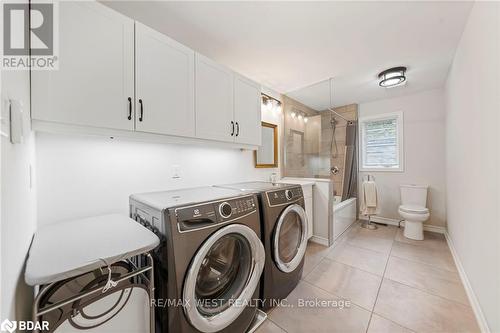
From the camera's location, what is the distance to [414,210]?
285 centimetres

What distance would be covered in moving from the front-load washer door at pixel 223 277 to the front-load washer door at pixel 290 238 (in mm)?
244

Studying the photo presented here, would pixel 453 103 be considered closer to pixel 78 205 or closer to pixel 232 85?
pixel 232 85

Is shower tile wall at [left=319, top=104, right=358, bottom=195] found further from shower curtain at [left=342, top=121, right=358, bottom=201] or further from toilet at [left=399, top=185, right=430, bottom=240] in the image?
toilet at [left=399, top=185, right=430, bottom=240]

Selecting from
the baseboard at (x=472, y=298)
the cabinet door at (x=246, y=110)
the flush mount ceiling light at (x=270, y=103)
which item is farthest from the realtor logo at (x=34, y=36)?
the baseboard at (x=472, y=298)

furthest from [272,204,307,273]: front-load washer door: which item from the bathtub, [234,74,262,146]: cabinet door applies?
the bathtub

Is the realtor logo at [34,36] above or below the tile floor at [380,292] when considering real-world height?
above

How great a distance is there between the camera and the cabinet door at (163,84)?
1.32 m

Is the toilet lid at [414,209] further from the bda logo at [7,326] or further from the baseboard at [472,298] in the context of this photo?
the bda logo at [7,326]

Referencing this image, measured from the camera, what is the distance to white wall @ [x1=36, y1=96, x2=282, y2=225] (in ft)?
4.00

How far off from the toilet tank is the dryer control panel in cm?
322

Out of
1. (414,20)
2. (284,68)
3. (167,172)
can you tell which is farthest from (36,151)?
(414,20)

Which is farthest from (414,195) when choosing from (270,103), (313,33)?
(313,33)

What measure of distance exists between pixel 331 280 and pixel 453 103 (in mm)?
2535

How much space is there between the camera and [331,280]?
1941 mm
